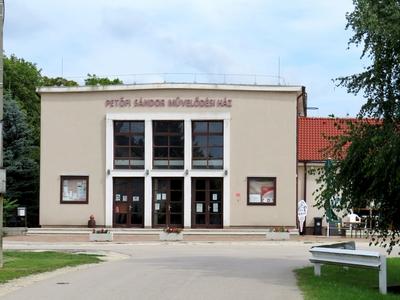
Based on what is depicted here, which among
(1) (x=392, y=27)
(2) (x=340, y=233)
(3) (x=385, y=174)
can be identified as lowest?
(2) (x=340, y=233)

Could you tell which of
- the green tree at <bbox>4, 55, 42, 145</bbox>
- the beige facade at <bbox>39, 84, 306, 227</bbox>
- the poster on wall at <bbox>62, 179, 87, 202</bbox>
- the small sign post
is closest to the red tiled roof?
the beige facade at <bbox>39, 84, 306, 227</bbox>

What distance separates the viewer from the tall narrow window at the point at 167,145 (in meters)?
40.7

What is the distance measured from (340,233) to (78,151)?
581 inches

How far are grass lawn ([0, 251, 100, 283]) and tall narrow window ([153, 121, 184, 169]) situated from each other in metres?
16.5

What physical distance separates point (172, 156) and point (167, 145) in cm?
66

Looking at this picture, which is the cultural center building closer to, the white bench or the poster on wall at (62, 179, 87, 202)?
the poster on wall at (62, 179, 87, 202)

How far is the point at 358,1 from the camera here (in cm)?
1638

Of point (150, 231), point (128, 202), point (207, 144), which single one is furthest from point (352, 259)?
point (128, 202)

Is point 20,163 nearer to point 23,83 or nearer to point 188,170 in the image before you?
point 188,170

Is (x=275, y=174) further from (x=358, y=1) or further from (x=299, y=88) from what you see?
(x=358, y=1)

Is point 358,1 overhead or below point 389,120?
overhead

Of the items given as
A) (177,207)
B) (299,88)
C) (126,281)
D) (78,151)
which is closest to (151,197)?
(177,207)

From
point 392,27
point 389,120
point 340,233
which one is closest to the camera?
point 392,27

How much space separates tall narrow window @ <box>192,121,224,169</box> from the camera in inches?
1594
